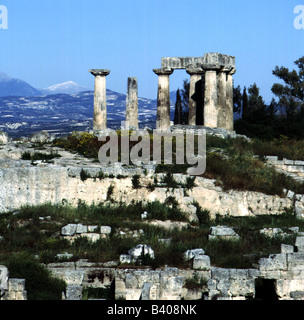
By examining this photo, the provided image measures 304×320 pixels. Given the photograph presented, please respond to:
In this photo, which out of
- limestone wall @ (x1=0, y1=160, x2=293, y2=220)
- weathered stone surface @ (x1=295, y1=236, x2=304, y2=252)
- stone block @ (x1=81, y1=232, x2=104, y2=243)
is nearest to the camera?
weathered stone surface @ (x1=295, y1=236, x2=304, y2=252)

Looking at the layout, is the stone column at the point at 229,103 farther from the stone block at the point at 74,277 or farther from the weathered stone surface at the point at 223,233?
the stone block at the point at 74,277

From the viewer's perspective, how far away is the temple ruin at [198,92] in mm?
41500

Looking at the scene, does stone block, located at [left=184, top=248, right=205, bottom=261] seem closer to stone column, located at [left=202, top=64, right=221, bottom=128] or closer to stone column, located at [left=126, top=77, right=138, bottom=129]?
stone column, located at [left=202, top=64, right=221, bottom=128]

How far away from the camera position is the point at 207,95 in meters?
41.5

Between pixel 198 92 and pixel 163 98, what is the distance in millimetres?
1929

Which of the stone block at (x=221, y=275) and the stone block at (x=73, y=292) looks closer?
the stone block at (x=73, y=292)

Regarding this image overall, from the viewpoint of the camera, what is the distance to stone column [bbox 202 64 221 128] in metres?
41.3

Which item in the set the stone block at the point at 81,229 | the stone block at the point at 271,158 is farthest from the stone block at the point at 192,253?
the stone block at the point at 271,158

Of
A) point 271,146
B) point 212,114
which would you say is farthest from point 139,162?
point 212,114

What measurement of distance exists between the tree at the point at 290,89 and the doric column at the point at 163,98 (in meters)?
18.2

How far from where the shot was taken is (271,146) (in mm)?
36094

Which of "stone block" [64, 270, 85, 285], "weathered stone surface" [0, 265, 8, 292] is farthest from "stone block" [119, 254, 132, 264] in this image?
"weathered stone surface" [0, 265, 8, 292]
